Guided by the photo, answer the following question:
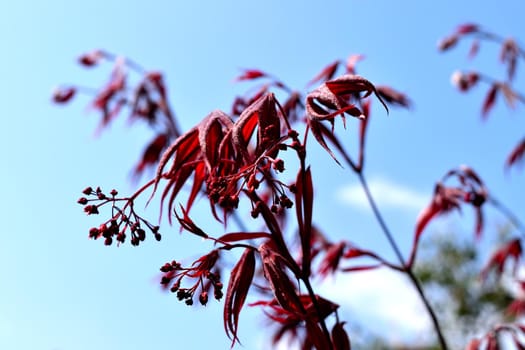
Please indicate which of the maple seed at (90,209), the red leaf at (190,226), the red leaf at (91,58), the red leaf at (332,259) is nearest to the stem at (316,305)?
the red leaf at (190,226)

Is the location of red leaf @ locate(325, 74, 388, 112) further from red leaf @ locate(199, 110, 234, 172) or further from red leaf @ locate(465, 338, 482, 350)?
red leaf @ locate(465, 338, 482, 350)

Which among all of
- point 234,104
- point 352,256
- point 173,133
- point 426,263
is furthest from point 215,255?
point 426,263

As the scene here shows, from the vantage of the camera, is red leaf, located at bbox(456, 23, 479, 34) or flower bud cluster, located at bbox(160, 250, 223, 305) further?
red leaf, located at bbox(456, 23, 479, 34)

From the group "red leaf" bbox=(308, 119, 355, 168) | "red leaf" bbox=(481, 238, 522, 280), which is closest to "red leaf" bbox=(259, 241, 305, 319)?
"red leaf" bbox=(308, 119, 355, 168)

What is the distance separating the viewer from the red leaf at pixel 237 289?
0.76 m

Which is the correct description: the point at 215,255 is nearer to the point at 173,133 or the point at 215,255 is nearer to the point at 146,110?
the point at 173,133

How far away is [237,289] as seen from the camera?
2.55ft

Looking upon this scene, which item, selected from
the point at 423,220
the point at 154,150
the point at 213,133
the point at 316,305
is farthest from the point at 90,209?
the point at 154,150

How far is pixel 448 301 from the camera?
9.38 m

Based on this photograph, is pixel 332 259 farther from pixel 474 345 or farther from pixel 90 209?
pixel 90 209

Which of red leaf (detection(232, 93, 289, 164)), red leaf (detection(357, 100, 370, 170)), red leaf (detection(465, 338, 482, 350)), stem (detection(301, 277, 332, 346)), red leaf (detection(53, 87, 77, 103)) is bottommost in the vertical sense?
red leaf (detection(465, 338, 482, 350))

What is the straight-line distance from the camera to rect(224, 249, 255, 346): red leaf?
2.50ft

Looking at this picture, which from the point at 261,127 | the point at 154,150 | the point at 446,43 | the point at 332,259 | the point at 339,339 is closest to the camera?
the point at 261,127

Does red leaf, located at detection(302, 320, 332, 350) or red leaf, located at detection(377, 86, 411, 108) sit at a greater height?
red leaf, located at detection(377, 86, 411, 108)
